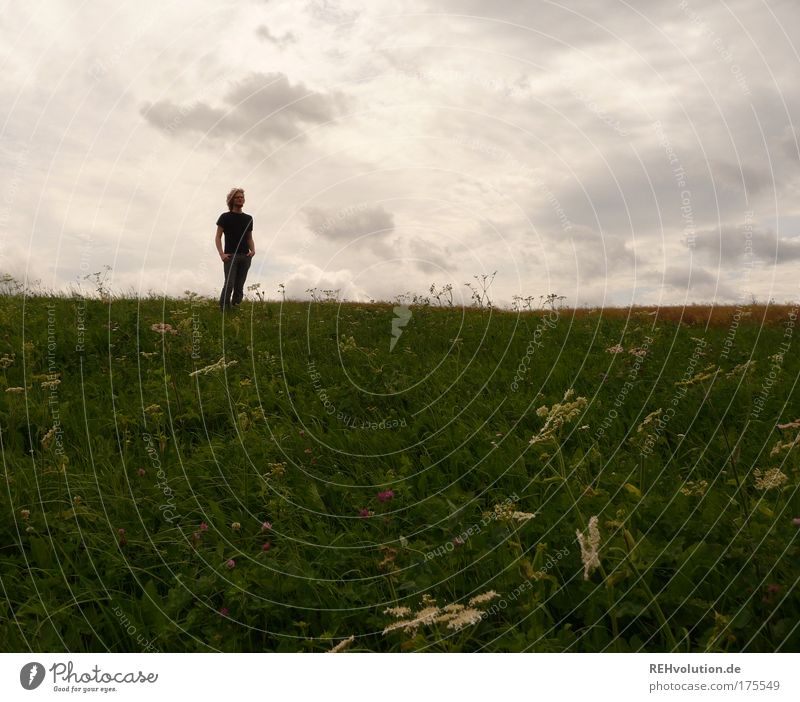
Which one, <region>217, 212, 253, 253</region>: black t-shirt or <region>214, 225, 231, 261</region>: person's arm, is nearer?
<region>214, 225, 231, 261</region>: person's arm

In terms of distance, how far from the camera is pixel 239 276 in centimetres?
1273

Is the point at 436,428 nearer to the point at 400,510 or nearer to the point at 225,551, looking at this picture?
the point at 400,510

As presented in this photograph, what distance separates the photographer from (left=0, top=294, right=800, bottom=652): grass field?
9.36 feet

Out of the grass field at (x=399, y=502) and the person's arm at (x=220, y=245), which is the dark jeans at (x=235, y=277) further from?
the grass field at (x=399, y=502)

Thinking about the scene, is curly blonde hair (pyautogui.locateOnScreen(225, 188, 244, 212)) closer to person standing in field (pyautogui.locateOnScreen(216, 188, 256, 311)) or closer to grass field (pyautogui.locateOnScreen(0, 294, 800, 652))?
person standing in field (pyautogui.locateOnScreen(216, 188, 256, 311))

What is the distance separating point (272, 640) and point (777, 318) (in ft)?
39.4

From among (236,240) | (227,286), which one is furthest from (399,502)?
(236,240)

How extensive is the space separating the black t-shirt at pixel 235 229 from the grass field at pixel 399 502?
5350mm

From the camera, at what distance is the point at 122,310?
10.2m

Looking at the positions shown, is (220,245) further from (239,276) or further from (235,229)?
(239,276)

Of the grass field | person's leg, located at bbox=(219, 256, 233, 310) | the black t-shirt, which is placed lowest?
the grass field

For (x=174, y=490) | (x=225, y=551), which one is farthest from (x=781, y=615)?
(x=174, y=490)

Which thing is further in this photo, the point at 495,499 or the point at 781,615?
the point at 495,499

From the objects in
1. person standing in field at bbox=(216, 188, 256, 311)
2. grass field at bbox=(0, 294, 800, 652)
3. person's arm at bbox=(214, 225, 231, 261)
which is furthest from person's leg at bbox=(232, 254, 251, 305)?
grass field at bbox=(0, 294, 800, 652)
